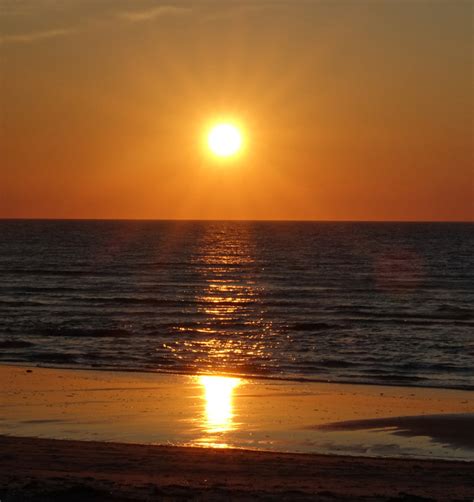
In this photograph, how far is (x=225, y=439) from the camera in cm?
1497

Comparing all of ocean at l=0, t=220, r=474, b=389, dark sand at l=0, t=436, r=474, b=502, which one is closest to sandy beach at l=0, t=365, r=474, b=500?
dark sand at l=0, t=436, r=474, b=502

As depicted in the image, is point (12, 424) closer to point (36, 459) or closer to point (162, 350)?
point (36, 459)

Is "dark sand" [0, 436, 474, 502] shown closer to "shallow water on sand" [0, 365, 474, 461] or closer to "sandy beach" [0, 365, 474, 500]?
"sandy beach" [0, 365, 474, 500]

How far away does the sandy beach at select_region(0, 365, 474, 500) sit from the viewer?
1110 centimetres

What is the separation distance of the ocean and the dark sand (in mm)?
10979

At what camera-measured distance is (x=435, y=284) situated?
205ft

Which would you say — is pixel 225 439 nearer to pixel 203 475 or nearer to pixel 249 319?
pixel 203 475

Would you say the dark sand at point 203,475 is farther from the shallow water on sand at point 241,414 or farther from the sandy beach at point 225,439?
the shallow water on sand at point 241,414

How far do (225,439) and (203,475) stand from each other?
3212 mm

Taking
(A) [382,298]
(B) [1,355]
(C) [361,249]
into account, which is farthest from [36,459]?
(C) [361,249]

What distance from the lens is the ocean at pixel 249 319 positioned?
26.8 meters

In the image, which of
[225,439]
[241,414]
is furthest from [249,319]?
[225,439]

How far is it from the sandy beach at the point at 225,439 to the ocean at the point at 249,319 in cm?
372

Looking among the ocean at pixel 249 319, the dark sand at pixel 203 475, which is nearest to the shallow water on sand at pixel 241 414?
the dark sand at pixel 203 475
